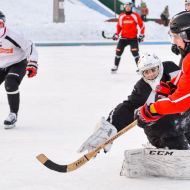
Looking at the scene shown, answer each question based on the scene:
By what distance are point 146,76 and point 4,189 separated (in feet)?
3.20

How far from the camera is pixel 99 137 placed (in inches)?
127

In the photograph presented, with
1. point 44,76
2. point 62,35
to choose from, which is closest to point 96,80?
point 44,76

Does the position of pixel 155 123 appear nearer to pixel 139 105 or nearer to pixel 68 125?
pixel 139 105

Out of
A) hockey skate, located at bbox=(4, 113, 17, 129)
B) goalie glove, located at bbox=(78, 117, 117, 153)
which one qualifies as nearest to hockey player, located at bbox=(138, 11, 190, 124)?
goalie glove, located at bbox=(78, 117, 117, 153)

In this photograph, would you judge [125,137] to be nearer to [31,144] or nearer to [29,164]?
[31,144]

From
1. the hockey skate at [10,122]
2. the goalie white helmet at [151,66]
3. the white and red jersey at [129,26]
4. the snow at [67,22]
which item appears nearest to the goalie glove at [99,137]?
the goalie white helmet at [151,66]

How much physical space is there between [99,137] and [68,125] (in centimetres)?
191

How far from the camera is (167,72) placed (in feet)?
11.1

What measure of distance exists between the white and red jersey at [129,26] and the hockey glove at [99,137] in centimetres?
665

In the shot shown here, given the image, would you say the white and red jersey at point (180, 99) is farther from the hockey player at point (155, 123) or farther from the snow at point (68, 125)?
the snow at point (68, 125)

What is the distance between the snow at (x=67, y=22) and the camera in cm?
1953

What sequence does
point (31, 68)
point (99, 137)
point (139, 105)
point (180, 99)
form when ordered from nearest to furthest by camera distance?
point (180, 99) < point (99, 137) < point (139, 105) < point (31, 68)

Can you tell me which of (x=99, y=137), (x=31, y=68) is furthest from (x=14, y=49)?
(x=99, y=137)

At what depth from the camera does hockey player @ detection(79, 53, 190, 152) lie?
128 inches
